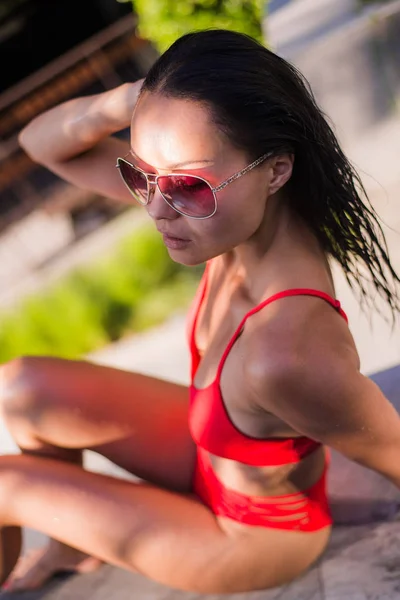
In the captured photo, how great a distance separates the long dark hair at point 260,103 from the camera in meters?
1.31

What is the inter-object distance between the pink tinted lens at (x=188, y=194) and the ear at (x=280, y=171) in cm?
13

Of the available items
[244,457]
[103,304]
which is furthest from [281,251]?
[103,304]

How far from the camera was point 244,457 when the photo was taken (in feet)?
5.21

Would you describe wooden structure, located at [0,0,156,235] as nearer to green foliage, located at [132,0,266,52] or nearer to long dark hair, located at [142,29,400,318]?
green foliage, located at [132,0,266,52]

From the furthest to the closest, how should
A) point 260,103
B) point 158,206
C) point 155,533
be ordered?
point 155,533 < point 158,206 < point 260,103

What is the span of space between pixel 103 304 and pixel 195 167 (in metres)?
3.09

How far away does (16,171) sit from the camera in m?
7.27

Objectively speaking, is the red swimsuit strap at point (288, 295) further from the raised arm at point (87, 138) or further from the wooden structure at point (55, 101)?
the wooden structure at point (55, 101)

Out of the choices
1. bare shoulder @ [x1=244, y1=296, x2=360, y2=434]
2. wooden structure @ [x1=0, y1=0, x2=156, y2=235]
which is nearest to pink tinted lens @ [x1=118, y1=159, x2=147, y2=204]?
bare shoulder @ [x1=244, y1=296, x2=360, y2=434]

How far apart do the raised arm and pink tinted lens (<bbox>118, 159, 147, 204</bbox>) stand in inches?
10.4

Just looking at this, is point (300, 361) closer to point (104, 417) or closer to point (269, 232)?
point (269, 232)

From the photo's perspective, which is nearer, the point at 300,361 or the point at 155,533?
the point at 300,361

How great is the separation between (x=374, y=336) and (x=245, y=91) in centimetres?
153

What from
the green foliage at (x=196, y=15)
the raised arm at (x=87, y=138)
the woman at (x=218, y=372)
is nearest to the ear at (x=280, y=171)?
the woman at (x=218, y=372)
